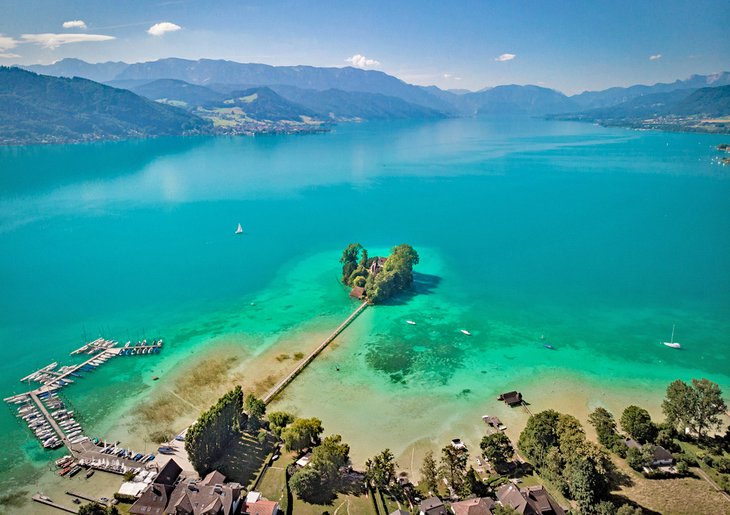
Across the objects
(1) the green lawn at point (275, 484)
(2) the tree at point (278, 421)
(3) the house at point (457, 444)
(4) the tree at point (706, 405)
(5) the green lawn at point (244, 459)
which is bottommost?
(3) the house at point (457, 444)

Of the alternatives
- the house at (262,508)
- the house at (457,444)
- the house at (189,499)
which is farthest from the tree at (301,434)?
the house at (457,444)

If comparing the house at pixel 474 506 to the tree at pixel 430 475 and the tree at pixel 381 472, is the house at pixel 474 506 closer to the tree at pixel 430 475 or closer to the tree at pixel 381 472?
the tree at pixel 430 475

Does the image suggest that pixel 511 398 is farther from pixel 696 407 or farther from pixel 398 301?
pixel 398 301

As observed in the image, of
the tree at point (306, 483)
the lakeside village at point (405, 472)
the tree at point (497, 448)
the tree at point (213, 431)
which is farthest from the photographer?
the tree at point (497, 448)

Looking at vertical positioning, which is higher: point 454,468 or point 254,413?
point 254,413

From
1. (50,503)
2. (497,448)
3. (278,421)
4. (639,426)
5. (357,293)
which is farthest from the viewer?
(357,293)

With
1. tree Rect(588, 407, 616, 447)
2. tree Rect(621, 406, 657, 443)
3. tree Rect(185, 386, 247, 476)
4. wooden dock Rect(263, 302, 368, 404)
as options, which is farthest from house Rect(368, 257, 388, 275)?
tree Rect(621, 406, 657, 443)

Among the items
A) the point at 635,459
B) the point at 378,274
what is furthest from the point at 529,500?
the point at 378,274

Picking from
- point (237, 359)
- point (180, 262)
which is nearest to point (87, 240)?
point (180, 262)
